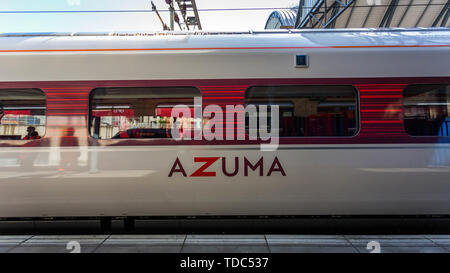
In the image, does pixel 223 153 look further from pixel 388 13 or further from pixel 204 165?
pixel 388 13

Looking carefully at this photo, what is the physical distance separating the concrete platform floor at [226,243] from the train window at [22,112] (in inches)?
59.2

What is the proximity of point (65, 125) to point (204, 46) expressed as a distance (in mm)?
2278

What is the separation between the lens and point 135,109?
424cm

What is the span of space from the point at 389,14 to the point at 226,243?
11506 millimetres

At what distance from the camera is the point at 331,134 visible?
4117mm

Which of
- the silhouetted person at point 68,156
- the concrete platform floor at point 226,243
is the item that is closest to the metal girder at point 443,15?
the concrete platform floor at point 226,243

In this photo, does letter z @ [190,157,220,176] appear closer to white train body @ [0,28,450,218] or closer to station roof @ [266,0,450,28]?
white train body @ [0,28,450,218]

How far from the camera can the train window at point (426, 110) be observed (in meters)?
4.09

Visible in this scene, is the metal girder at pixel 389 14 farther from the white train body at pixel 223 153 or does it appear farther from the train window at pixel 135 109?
the train window at pixel 135 109

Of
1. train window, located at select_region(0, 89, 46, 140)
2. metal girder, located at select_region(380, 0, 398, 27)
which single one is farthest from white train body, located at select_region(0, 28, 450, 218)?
metal girder, located at select_region(380, 0, 398, 27)

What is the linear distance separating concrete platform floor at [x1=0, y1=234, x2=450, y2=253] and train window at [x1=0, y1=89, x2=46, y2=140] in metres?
1.50

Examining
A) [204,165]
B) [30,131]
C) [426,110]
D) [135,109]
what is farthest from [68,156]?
[426,110]

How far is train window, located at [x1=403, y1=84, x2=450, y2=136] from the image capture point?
4.09 meters
